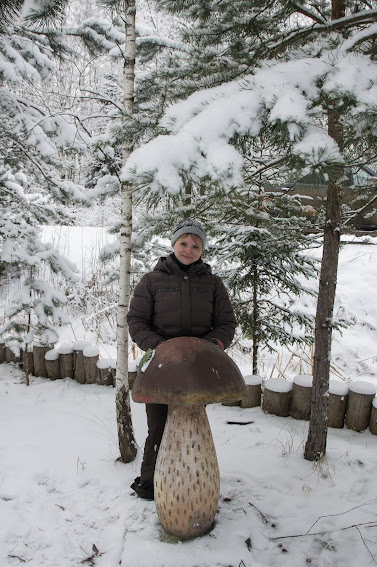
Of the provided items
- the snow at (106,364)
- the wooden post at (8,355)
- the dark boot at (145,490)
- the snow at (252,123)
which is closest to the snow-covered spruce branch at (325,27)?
the snow at (252,123)

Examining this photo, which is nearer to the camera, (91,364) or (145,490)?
(145,490)

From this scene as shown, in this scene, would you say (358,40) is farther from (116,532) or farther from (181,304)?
(116,532)

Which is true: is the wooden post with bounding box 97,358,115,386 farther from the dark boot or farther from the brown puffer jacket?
the brown puffer jacket

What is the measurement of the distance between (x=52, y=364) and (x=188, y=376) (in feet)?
11.6

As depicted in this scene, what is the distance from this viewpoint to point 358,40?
1.95 m

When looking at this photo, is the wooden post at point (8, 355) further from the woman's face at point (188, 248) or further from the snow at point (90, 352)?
the woman's face at point (188, 248)

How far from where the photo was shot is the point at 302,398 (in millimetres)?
3871

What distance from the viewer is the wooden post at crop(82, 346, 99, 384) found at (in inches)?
191

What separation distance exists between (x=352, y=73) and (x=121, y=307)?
2303 millimetres

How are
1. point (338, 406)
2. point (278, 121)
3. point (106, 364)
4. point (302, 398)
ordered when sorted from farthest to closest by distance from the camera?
point (106, 364), point (302, 398), point (338, 406), point (278, 121)

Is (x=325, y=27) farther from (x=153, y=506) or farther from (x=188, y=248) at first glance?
(x=153, y=506)

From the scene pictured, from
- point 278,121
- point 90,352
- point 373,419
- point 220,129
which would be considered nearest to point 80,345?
point 90,352

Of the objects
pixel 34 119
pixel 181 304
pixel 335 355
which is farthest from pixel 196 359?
pixel 335 355

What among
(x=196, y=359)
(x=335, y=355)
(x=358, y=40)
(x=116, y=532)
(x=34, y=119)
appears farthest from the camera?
(x=335, y=355)
